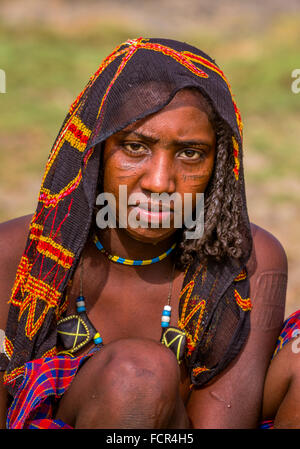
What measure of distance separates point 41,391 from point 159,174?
0.77 m

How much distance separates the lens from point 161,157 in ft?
7.32

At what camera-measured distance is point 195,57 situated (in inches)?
92.0

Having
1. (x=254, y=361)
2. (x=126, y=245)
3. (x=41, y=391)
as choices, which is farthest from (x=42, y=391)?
(x=254, y=361)

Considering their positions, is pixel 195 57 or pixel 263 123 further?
pixel 263 123

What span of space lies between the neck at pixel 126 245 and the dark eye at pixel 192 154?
37 cm

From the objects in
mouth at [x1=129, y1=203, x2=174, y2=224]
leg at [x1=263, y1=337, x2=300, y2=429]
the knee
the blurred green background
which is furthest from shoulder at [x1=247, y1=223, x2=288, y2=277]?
the blurred green background

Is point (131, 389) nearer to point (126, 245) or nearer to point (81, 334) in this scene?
point (81, 334)

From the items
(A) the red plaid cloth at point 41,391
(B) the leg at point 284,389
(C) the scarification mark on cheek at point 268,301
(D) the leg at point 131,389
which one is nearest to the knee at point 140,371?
(D) the leg at point 131,389

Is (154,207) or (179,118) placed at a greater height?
(179,118)

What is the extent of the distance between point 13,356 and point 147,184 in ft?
2.39

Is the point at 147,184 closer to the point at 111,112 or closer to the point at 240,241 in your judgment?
the point at 111,112

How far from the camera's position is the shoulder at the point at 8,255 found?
2.41m

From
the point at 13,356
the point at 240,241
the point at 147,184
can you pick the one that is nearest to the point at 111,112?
the point at 147,184

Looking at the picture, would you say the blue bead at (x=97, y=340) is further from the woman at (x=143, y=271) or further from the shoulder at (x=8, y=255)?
the shoulder at (x=8, y=255)
